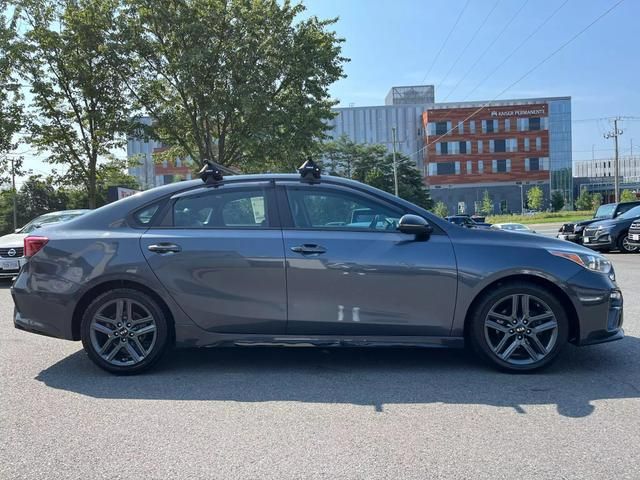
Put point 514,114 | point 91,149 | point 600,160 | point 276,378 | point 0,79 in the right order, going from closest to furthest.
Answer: point 276,378 < point 0,79 < point 91,149 < point 514,114 < point 600,160

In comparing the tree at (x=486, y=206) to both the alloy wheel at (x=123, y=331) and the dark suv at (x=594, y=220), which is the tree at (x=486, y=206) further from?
the alloy wheel at (x=123, y=331)

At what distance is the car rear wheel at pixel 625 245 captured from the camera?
17094mm

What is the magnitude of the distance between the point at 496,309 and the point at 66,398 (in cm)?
343

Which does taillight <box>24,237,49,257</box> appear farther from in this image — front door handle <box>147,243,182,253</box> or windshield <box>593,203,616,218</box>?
windshield <box>593,203,616,218</box>

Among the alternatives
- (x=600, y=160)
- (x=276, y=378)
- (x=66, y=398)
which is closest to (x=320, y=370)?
(x=276, y=378)

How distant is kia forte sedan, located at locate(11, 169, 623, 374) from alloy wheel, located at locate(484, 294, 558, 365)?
0.04ft

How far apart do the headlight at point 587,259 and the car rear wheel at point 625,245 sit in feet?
45.9

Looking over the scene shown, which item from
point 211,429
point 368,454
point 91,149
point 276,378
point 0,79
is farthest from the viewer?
point 91,149

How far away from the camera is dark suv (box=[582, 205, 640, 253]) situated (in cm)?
1727

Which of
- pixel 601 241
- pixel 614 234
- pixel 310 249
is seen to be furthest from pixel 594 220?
pixel 310 249

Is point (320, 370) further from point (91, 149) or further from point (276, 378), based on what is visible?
point (91, 149)

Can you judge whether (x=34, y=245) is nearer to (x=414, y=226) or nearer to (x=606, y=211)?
(x=414, y=226)

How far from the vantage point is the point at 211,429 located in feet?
11.9

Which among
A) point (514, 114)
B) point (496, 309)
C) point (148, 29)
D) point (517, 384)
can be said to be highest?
point (514, 114)
